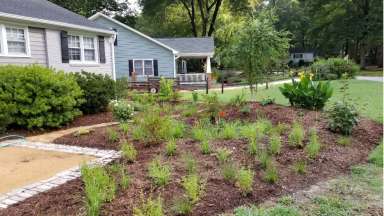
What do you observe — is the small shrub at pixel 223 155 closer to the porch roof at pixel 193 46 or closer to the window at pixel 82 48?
the window at pixel 82 48

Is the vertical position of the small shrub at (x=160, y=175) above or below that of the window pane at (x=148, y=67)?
below

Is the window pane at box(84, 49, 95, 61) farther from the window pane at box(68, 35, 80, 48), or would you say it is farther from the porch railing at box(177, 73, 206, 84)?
the porch railing at box(177, 73, 206, 84)

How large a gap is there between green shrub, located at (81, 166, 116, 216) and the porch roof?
20582 millimetres

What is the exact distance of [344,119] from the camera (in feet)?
19.6

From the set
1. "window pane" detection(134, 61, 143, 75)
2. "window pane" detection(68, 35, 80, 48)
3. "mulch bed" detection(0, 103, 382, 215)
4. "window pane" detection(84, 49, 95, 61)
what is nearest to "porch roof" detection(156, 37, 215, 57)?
"window pane" detection(134, 61, 143, 75)

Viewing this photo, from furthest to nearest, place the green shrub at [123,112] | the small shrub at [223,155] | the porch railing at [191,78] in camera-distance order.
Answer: the porch railing at [191,78] → the green shrub at [123,112] → the small shrub at [223,155]

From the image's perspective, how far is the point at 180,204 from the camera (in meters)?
3.22

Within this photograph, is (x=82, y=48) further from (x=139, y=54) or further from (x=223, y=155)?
(x=223, y=155)

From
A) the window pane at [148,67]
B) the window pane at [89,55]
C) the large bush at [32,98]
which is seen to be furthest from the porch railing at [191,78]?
the large bush at [32,98]

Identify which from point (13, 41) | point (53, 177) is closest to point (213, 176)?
point (53, 177)

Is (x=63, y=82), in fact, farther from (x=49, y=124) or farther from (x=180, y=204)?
(x=180, y=204)

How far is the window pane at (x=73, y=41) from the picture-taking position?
12.7 metres

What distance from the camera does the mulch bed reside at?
336cm

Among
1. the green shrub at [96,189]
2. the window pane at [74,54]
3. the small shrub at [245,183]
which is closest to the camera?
the green shrub at [96,189]
